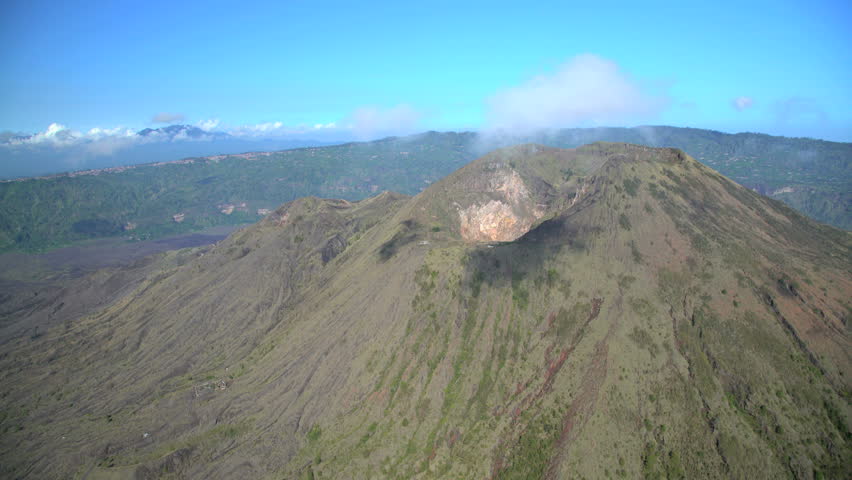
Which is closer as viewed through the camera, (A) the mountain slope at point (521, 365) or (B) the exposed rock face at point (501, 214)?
(A) the mountain slope at point (521, 365)

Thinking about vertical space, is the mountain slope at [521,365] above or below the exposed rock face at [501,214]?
below

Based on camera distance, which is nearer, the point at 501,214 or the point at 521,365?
the point at 521,365

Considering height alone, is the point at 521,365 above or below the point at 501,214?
below

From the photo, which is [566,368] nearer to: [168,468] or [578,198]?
[578,198]

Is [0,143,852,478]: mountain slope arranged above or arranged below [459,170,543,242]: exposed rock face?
below
